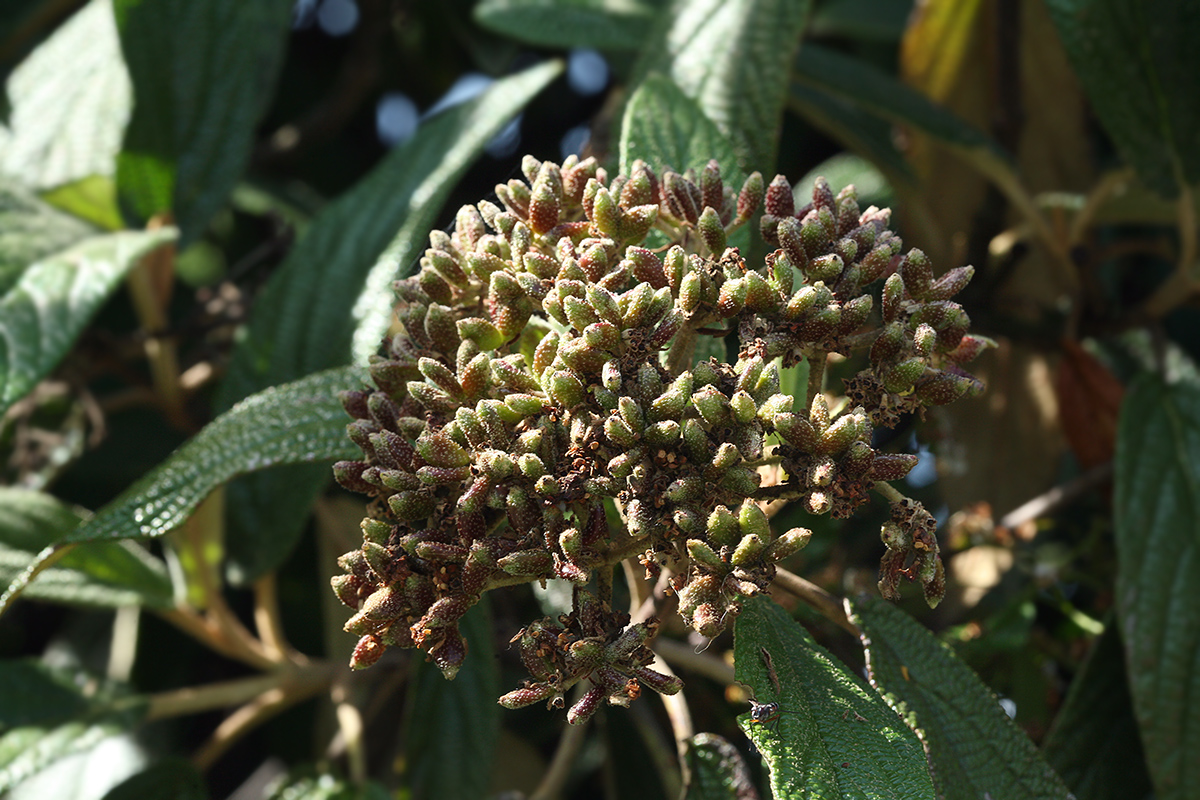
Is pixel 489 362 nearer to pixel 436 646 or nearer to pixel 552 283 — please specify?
pixel 552 283

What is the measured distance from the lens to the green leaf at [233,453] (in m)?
0.96

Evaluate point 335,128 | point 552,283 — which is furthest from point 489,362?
point 335,128

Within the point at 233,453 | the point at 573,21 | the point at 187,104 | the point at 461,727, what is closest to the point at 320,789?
the point at 461,727

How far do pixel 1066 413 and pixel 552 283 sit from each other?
110cm

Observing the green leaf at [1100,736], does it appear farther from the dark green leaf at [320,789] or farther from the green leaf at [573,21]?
the green leaf at [573,21]

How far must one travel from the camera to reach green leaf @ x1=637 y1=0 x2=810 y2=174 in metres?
1.24

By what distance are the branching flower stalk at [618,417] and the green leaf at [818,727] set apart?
9 centimetres

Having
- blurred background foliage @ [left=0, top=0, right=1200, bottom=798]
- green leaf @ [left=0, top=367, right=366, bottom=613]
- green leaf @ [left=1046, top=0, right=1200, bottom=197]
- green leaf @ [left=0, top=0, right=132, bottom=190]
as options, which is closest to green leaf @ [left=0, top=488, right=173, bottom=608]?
blurred background foliage @ [left=0, top=0, right=1200, bottom=798]

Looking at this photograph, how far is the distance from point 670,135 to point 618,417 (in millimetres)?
481

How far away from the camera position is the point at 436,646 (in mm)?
809

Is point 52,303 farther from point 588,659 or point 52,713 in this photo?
point 588,659

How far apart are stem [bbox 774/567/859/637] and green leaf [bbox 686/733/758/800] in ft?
0.57

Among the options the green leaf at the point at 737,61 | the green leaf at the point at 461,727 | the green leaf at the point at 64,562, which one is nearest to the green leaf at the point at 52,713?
the green leaf at the point at 64,562

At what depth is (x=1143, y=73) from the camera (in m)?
1.42
